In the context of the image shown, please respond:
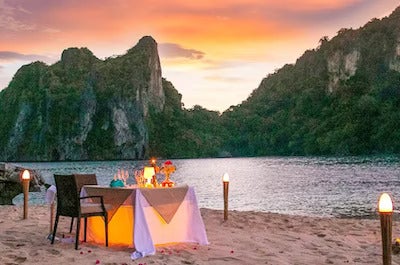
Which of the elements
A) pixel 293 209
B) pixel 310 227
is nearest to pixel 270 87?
pixel 293 209

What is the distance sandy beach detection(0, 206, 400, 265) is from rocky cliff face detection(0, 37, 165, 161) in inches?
4773

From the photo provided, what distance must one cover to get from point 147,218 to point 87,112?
13233 cm

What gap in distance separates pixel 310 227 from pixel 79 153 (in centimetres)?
13025

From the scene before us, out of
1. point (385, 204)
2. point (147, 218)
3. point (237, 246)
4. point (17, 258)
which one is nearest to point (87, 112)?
point (237, 246)

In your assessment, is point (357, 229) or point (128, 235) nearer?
point (128, 235)

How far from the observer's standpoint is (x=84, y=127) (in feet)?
449

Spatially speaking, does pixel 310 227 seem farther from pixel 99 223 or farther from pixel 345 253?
pixel 99 223

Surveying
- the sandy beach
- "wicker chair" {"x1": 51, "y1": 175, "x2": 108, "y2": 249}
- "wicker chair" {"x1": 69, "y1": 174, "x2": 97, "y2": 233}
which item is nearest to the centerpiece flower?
the sandy beach

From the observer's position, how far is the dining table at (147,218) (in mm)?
8484

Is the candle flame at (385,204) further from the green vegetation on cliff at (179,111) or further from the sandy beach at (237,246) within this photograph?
the green vegetation on cliff at (179,111)

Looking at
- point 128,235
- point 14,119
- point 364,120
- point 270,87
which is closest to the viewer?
point 128,235

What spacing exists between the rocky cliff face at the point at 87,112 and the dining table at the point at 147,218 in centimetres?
12400

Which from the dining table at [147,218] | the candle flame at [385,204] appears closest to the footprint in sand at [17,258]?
the dining table at [147,218]

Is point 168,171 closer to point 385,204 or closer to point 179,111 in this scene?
point 385,204
